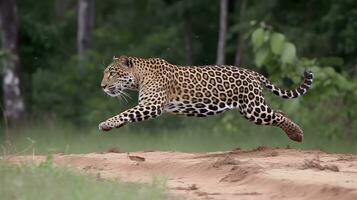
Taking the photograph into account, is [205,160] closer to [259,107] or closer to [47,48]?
[259,107]

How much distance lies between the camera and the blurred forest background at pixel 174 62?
59.9ft

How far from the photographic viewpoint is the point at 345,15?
26.1 m

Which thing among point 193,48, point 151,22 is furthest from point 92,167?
point 151,22

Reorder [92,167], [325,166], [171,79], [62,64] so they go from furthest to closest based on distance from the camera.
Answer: [62,64] → [171,79] → [92,167] → [325,166]

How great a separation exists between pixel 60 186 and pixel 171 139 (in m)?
9.38

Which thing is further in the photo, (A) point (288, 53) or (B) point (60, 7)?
(B) point (60, 7)

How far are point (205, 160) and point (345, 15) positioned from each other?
47.6 feet

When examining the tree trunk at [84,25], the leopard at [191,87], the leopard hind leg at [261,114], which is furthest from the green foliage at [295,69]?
the tree trunk at [84,25]

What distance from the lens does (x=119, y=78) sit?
13.8m

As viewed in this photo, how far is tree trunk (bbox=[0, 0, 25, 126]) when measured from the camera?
80.4ft

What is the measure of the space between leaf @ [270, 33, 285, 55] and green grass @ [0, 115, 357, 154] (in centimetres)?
155

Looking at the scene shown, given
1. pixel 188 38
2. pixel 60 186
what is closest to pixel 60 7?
pixel 188 38

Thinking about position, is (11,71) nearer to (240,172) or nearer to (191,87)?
(191,87)

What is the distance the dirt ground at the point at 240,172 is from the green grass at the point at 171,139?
2.92m
